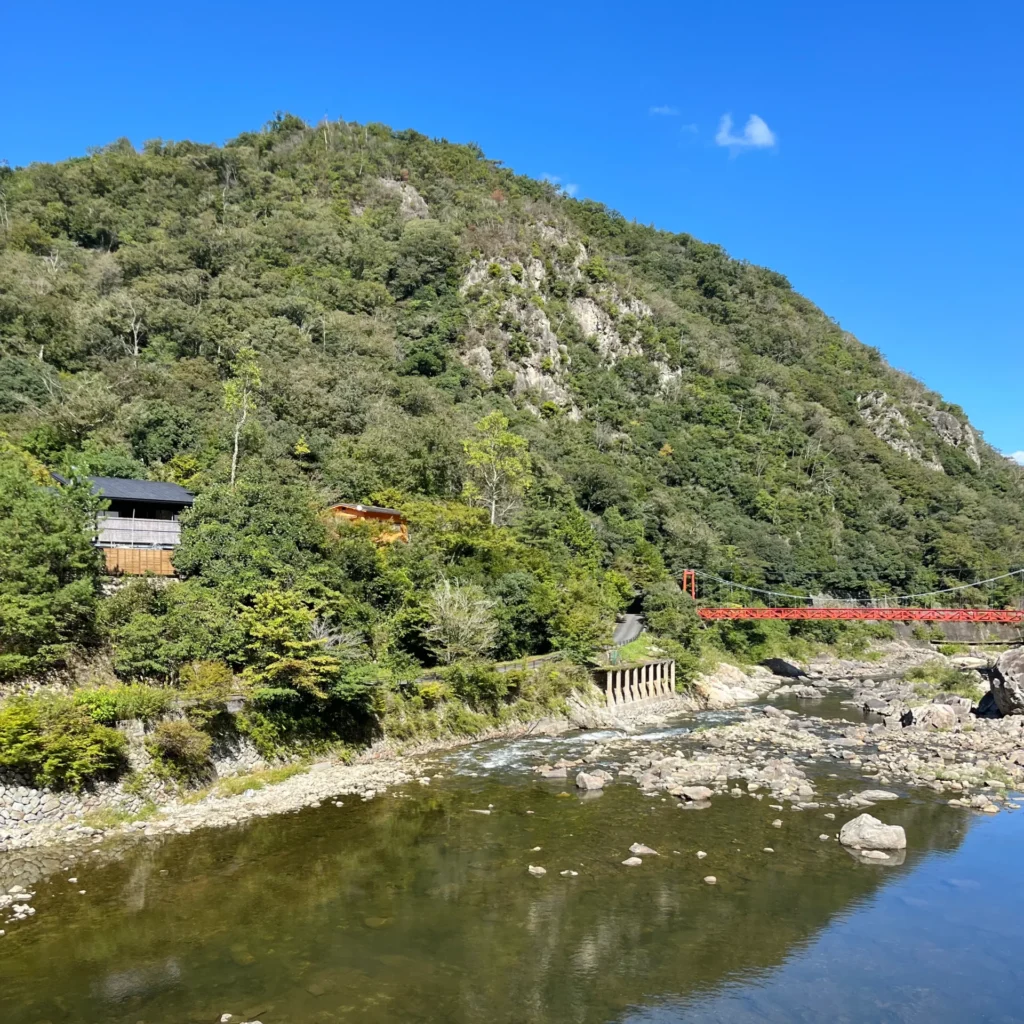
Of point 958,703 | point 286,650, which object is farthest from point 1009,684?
point 286,650

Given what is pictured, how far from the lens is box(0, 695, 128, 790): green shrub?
17.6m

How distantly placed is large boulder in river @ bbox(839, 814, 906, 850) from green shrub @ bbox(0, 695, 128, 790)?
67.1 ft

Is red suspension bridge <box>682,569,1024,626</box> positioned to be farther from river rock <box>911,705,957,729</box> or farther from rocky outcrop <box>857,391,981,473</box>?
rocky outcrop <box>857,391,981,473</box>

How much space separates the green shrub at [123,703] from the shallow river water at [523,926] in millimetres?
3995

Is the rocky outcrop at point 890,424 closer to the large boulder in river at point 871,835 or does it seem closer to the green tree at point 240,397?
the green tree at point 240,397

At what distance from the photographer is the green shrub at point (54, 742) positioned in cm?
1758

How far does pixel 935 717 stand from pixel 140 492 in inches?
1539

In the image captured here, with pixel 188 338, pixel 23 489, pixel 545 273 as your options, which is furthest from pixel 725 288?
pixel 23 489

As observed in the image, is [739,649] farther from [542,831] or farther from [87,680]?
[87,680]

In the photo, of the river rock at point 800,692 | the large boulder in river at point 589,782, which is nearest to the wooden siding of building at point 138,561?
the large boulder in river at point 589,782

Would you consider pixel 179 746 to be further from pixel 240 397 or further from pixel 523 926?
pixel 240 397

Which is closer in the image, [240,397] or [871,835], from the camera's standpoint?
[871,835]

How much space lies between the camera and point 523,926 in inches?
572

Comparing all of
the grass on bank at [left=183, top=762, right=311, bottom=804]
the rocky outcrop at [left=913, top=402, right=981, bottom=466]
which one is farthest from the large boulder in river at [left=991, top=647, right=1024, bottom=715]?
the rocky outcrop at [left=913, top=402, right=981, bottom=466]
